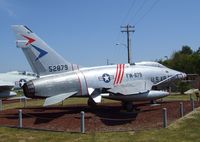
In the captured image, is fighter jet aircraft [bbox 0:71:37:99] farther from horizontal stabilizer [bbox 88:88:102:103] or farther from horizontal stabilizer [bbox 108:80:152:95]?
horizontal stabilizer [bbox 108:80:152:95]

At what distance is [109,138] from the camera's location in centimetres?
1284

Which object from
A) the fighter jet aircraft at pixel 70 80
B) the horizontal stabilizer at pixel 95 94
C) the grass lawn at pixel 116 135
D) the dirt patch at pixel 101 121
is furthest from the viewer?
the horizontal stabilizer at pixel 95 94

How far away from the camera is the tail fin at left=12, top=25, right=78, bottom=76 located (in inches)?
767

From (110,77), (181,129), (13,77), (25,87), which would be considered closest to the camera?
(181,129)

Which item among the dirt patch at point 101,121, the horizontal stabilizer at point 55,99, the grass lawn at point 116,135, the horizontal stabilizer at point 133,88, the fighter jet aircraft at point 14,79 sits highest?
the fighter jet aircraft at point 14,79

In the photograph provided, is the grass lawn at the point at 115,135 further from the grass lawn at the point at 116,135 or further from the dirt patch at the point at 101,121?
the dirt patch at the point at 101,121

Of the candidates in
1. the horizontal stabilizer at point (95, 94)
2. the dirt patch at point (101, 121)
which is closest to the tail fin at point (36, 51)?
the horizontal stabilizer at point (95, 94)

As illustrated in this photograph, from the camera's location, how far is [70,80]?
19.3 m

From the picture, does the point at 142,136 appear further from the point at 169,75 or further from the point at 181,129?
the point at 169,75

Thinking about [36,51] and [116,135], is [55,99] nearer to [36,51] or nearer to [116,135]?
[36,51]

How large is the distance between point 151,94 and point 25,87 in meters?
6.48

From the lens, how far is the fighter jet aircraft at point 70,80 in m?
18.8

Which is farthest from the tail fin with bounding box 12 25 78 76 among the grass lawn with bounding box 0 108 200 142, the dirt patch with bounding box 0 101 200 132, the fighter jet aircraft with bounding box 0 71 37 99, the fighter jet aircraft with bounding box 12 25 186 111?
the fighter jet aircraft with bounding box 0 71 37 99

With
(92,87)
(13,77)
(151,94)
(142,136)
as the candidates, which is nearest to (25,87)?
(92,87)
